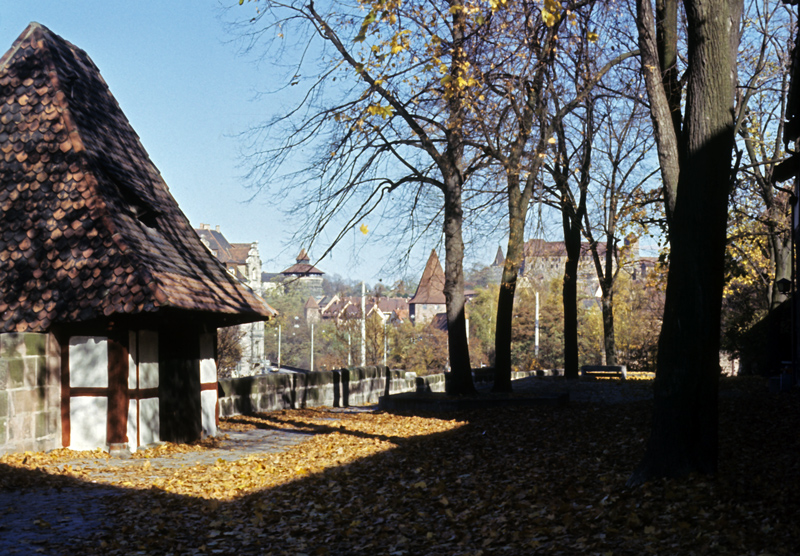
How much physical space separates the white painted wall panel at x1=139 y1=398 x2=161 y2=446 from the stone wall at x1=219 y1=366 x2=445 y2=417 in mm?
5052

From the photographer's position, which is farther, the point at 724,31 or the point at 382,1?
the point at 382,1

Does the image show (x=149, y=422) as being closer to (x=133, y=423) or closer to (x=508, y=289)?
(x=133, y=423)

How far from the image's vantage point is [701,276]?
698 cm

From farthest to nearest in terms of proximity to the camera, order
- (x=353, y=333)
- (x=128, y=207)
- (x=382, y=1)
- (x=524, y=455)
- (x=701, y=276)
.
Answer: (x=353, y=333)
(x=128, y=207)
(x=524, y=455)
(x=382, y=1)
(x=701, y=276)

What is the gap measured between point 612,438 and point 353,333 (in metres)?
48.8

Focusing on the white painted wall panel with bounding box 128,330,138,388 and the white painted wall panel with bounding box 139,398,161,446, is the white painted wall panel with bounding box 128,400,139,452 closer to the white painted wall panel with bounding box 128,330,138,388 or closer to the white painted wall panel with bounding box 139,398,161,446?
the white painted wall panel with bounding box 139,398,161,446

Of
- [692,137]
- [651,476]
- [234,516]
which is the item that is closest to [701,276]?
[692,137]

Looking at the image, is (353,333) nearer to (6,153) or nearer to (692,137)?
(6,153)

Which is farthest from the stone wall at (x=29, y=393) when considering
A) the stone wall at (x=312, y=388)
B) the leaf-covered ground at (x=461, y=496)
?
the stone wall at (x=312, y=388)

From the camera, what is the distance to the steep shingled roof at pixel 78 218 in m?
11.5

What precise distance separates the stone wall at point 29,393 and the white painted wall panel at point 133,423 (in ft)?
3.41

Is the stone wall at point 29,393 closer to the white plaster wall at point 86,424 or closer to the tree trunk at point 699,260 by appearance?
the white plaster wall at point 86,424

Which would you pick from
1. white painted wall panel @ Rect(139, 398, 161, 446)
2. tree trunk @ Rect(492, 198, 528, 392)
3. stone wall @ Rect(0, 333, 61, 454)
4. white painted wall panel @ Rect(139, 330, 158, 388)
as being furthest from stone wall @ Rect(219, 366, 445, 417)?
stone wall @ Rect(0, 333, 61, 454)

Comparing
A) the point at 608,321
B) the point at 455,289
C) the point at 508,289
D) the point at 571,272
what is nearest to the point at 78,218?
the point at 455,289
